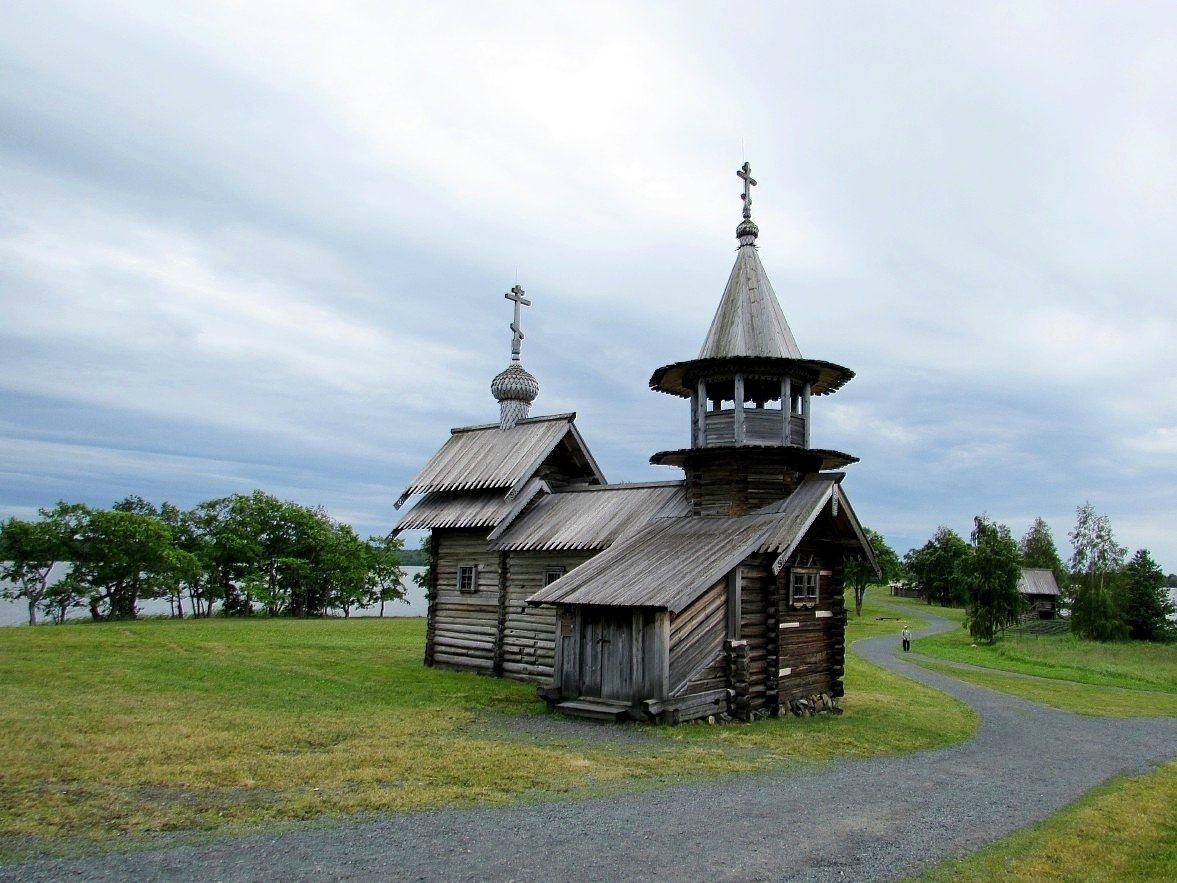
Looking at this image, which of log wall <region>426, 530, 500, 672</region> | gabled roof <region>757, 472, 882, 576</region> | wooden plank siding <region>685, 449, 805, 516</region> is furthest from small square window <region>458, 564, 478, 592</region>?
gabled roof <region>757, 472, 882, 576</region>

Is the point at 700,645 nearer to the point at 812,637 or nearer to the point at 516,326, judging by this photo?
the point at 812,637

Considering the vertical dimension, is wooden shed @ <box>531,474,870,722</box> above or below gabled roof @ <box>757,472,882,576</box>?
below

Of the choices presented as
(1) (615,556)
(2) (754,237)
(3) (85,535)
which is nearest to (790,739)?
(1) (615,556)

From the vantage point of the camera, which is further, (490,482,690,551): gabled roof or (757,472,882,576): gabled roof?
(490,482,690,551): gabled roof

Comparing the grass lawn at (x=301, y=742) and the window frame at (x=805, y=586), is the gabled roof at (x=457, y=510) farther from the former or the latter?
the window frame at (x=805, y=586)

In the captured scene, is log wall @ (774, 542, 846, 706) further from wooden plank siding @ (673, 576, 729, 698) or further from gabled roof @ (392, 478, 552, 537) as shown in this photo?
gabled roof @ (392, 478, 552, 537)

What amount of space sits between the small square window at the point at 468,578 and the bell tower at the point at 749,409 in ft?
24.8

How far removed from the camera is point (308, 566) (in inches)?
2192

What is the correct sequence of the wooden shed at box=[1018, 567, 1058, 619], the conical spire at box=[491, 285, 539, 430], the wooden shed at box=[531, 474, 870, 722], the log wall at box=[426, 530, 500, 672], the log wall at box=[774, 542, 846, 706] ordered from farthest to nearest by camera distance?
the wooden shed at box=[1018, 567, 1058, 619] → the conical spire at box=[491, 285, 539, 430] → the log wall at box=[426, 530, 500, 672] → the log wall at box=[774, 542, 846, 706] → the wooden shed at box=[531, 474, 870, 722]

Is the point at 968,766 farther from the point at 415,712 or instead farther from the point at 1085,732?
the point at 415,712

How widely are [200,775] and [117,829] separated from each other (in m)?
2.67

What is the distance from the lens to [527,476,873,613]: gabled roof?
18.7 m

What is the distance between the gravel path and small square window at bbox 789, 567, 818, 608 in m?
6.40

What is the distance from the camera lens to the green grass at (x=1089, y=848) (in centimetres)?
923
